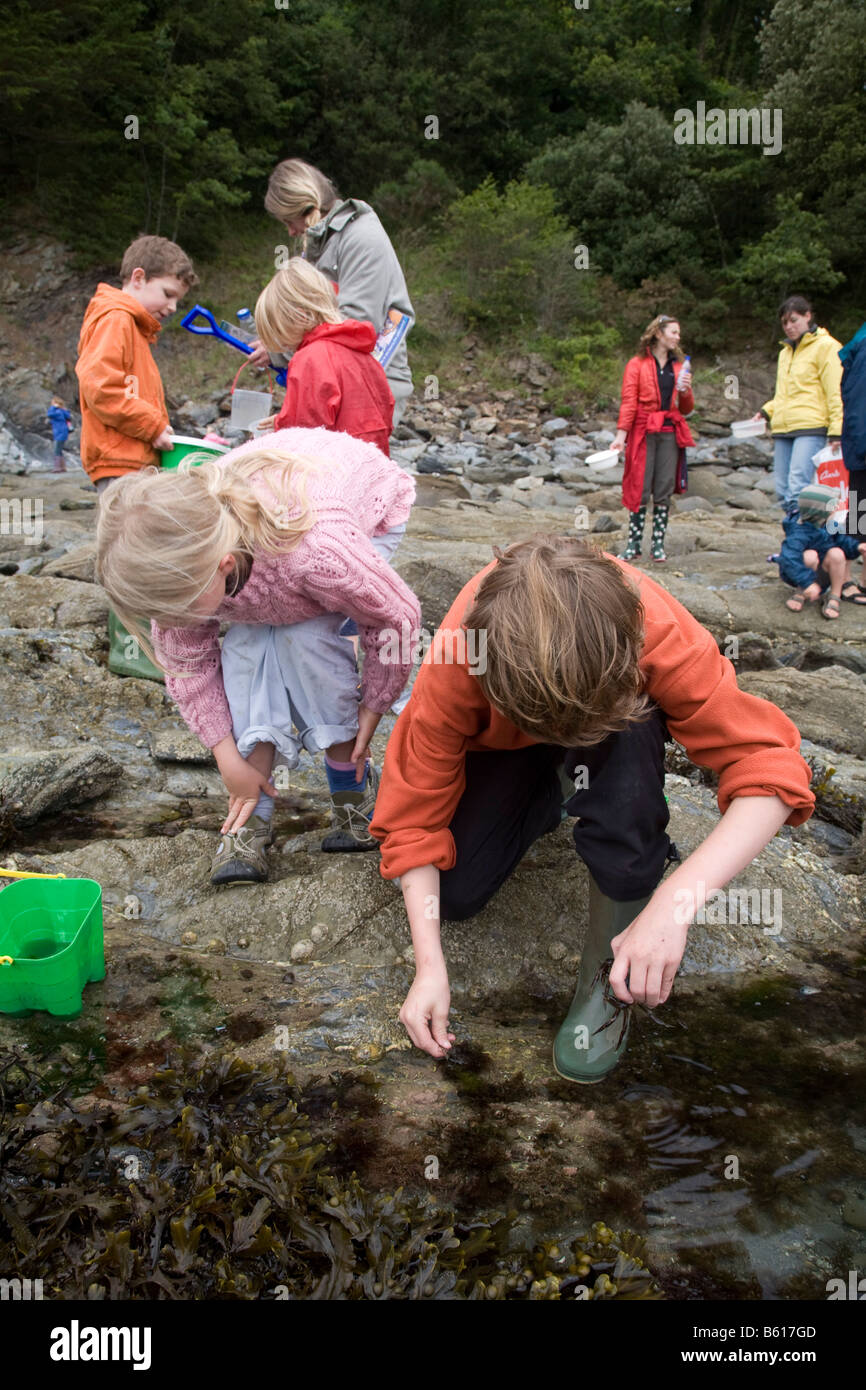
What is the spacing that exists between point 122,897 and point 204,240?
23150 millimetres

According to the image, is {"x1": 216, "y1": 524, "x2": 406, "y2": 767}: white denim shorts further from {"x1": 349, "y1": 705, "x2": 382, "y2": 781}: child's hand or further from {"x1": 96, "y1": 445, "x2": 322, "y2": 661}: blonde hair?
{"x1": 96, "y1": 445, "x2": 322, "y2": 661}: blonde hair

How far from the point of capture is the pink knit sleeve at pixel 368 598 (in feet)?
8.58

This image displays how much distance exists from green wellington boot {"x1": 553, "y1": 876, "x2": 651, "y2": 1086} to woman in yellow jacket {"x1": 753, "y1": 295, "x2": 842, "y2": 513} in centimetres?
537

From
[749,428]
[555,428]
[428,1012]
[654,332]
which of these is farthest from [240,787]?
[555,428]

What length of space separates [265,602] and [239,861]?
0.78m

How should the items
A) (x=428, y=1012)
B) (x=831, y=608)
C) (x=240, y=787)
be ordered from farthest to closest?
(x=831, y=608) → (x=240, y=787) → (x=428, y=1012)

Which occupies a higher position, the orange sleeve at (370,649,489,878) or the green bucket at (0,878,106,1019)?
the orange sleeve at (370,649,489,878)

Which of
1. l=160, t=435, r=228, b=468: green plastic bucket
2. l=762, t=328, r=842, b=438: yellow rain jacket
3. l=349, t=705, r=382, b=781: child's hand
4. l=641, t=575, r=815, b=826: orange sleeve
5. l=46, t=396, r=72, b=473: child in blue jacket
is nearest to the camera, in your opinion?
l=641, t=575, r=815, b=826: orange sleeve

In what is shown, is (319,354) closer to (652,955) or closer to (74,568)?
(652,955)

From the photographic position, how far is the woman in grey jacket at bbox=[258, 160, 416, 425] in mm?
3992

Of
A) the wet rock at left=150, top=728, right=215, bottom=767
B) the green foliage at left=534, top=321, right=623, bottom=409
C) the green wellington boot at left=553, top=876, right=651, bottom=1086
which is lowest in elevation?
the green wellington boot at left=553, top=876, right=651, bottom=1086

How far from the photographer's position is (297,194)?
158 inches

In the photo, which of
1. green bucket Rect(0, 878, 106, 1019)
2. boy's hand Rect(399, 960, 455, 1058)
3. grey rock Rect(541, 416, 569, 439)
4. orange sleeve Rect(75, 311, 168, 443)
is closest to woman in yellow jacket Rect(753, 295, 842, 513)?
orange sleeve Rect(75, 311, 168, 443)
